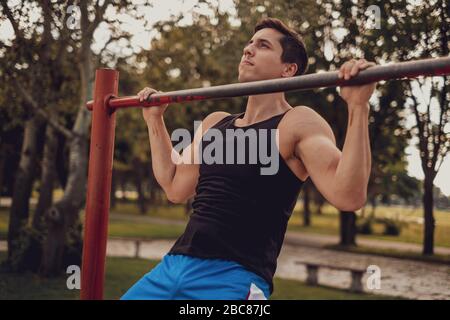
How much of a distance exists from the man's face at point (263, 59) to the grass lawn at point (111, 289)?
18.6 feet

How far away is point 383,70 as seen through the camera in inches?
64.4

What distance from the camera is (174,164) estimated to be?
248cm

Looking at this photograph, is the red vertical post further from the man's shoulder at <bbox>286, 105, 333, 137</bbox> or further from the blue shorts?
the man's shoulder at <bbox>286, 105, 333, 137</bbox>

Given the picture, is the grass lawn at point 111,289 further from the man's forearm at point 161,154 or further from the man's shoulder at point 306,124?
the man's shoulder at point 306,124

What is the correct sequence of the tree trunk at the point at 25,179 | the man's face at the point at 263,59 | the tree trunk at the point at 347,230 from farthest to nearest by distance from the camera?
the tree trunk at the point at 347,230
the tree trunk at the point at 25,179
the man's face at the point at 263,59

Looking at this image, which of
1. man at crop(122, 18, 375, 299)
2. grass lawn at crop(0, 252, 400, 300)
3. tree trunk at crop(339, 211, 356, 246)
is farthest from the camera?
tree trunk at crop(339, 211, 356, 246)

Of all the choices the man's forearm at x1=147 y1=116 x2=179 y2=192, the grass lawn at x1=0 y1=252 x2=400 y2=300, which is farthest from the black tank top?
the grass lawn at x1=0 y1=252 x2=400 y2=300

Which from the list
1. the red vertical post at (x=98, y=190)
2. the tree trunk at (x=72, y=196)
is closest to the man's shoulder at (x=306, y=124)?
the red vertical post at (x=98, y=190)

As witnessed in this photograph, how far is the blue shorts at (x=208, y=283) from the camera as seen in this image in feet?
6.10

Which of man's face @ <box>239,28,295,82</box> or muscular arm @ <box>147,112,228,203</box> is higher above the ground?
man's face @ <box>239,28,295,82</box>

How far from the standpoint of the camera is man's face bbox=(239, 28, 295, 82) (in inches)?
84.4

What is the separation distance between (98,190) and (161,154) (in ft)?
1.05

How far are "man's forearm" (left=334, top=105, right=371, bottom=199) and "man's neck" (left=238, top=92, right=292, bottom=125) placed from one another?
1.77 feet
